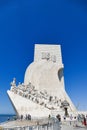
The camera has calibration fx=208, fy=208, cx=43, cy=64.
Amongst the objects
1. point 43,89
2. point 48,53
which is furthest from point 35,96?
point 48,53

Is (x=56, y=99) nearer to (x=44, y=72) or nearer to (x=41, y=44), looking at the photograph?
(x=44, y=72)

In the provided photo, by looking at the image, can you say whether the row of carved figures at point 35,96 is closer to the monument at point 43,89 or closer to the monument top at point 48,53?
the monument at point 43,89

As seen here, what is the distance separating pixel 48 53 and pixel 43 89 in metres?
4.95

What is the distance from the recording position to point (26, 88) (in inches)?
832

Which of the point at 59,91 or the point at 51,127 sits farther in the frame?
the point at 59,91

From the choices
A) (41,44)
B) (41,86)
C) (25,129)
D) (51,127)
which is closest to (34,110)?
(41,86)

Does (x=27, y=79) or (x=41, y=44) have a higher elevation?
(x=41, y=44)

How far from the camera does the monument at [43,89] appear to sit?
19109 mm

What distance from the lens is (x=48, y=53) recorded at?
26344 millimetres

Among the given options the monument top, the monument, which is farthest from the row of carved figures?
the monument top

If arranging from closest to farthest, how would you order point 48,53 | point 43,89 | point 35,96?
1. point 35,96
2. point 43,89
3. point 48,53

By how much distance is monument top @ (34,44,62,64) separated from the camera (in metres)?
26.1

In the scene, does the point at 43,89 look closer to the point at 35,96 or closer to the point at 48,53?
the point at 35,96

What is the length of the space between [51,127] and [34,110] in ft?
42.9
